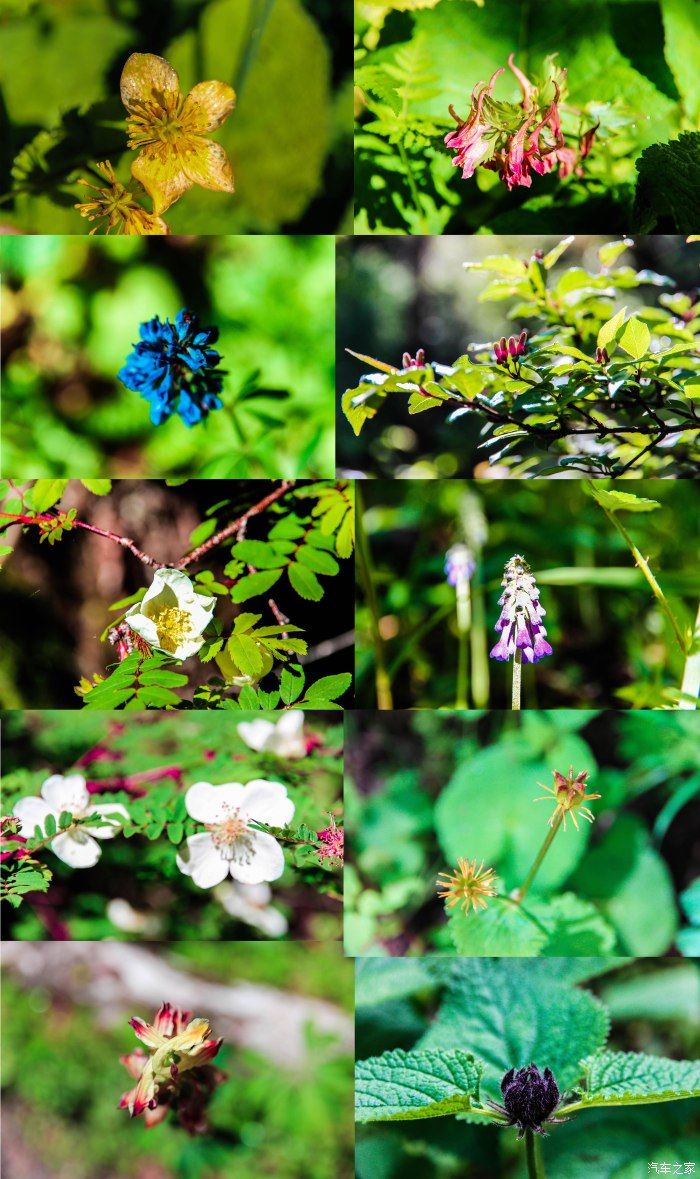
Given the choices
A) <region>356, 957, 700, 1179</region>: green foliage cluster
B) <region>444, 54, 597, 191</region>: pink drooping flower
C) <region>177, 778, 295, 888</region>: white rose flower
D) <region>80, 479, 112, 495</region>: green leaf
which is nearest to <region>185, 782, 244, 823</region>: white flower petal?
<region>177, 778, 295, 888</region>: white rose flower

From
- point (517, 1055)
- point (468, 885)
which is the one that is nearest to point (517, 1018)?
point (517, 1055)

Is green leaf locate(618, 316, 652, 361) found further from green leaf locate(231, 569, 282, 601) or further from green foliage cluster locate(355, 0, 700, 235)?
green leaf locate(231, 569, 282, 601)

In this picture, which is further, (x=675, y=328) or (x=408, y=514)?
(x=408, y=514)

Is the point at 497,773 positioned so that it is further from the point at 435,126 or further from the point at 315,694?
the point at 435,126

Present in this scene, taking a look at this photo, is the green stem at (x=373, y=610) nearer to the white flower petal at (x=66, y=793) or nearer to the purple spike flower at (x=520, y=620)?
the purple spike flower at (x=520, y=620)

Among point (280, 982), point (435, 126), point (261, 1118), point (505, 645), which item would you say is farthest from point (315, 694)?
point (435, 126)

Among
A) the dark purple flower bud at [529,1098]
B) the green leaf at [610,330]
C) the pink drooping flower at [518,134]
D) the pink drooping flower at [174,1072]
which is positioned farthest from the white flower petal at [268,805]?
the pink drooping flower at [518,134]

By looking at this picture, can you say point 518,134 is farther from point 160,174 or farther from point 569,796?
point 569,796
